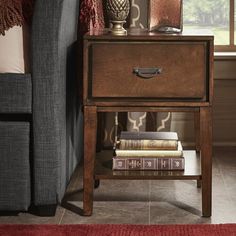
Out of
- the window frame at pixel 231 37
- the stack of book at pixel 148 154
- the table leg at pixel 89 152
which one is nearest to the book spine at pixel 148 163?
the stack of book at pixel 148 154

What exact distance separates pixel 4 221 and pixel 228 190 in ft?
2.76

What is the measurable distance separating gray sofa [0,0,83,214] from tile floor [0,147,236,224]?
0.08 metres

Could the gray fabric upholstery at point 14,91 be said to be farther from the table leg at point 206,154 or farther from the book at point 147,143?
the table leg at point 206,154

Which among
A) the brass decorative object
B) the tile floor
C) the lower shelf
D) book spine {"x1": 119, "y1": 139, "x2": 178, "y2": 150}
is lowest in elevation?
the tile floor

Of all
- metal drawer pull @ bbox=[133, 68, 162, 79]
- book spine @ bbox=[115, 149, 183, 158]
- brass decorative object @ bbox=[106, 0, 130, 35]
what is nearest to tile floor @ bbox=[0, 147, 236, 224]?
book spine @ bbox=[115, 149, 183, 158]

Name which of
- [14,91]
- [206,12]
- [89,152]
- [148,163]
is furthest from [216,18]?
[14,91]

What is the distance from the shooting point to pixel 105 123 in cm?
303

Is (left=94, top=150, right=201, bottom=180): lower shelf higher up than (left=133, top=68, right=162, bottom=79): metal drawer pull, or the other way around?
(left=133, top=68, right=162, bottom=79): metal drawer pull

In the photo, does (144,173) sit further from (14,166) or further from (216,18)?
(216,18)

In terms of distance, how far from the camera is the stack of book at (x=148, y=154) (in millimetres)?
2205

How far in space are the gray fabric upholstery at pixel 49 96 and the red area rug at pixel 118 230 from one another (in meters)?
0.15

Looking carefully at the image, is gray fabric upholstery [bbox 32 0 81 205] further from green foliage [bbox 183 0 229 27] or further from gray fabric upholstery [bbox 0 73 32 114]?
green foliage [bbox 183 0 229 27]

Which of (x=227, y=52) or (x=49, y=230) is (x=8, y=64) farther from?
(x=227, y=52)

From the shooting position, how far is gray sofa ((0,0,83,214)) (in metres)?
2.00
